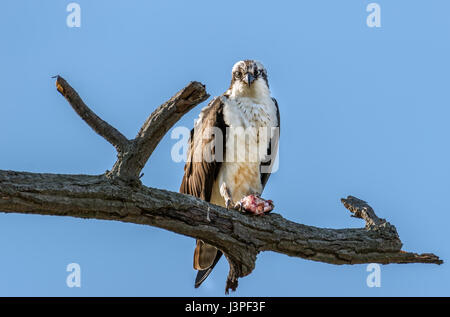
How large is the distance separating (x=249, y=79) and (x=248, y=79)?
1 centimetres

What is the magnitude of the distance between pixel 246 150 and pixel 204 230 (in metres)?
1.73

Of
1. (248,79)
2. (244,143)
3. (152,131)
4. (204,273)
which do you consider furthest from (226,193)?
(152,131)

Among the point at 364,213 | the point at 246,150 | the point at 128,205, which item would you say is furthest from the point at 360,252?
the point at 128,205

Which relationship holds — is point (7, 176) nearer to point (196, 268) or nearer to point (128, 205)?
point (128, 205)

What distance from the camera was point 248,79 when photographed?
711 cm

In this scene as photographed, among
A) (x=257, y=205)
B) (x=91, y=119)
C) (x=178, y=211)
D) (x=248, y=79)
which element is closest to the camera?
(x=91, y=119)

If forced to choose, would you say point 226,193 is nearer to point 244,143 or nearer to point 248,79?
point 244,143

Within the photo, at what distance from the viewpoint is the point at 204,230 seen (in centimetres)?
534

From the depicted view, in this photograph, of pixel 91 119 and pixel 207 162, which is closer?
pixel 91 119

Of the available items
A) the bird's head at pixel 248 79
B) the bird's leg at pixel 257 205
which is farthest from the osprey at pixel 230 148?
the bird's leg at pixel 257 205

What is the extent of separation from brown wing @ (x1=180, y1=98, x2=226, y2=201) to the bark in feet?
3.95

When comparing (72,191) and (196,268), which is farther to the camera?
(196,268)

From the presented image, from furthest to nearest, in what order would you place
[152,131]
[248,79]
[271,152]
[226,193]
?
[271,152] → [248,79] → [226,193] → [152,131]

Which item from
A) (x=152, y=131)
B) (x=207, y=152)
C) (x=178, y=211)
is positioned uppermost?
(x=207, y=152)
